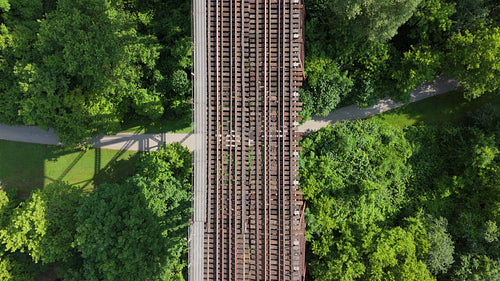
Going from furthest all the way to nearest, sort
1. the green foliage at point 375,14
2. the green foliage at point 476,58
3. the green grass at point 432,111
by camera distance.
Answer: the green grass at point 432,111 < the green foliage at point 476,58 < the green foliage at point 375,14

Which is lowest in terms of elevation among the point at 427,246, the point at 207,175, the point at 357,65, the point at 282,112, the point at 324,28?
the point at 427,246

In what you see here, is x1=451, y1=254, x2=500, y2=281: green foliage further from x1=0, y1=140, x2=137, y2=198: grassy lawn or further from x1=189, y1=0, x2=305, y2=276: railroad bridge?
x1=0, y1=140, x2=137, y2=198: grassy lawn

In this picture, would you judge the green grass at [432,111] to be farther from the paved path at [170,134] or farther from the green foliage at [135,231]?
the green foliage at [135,231]

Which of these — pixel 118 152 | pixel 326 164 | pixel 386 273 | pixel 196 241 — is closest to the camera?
pixel 196 241

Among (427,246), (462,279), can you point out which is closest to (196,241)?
(427,246)

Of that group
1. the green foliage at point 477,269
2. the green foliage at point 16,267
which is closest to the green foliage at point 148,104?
the green foliage at point 16,267

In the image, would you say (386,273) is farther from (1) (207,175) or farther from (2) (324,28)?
(2) (324,28)

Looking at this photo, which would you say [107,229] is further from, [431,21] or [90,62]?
[431,21]
